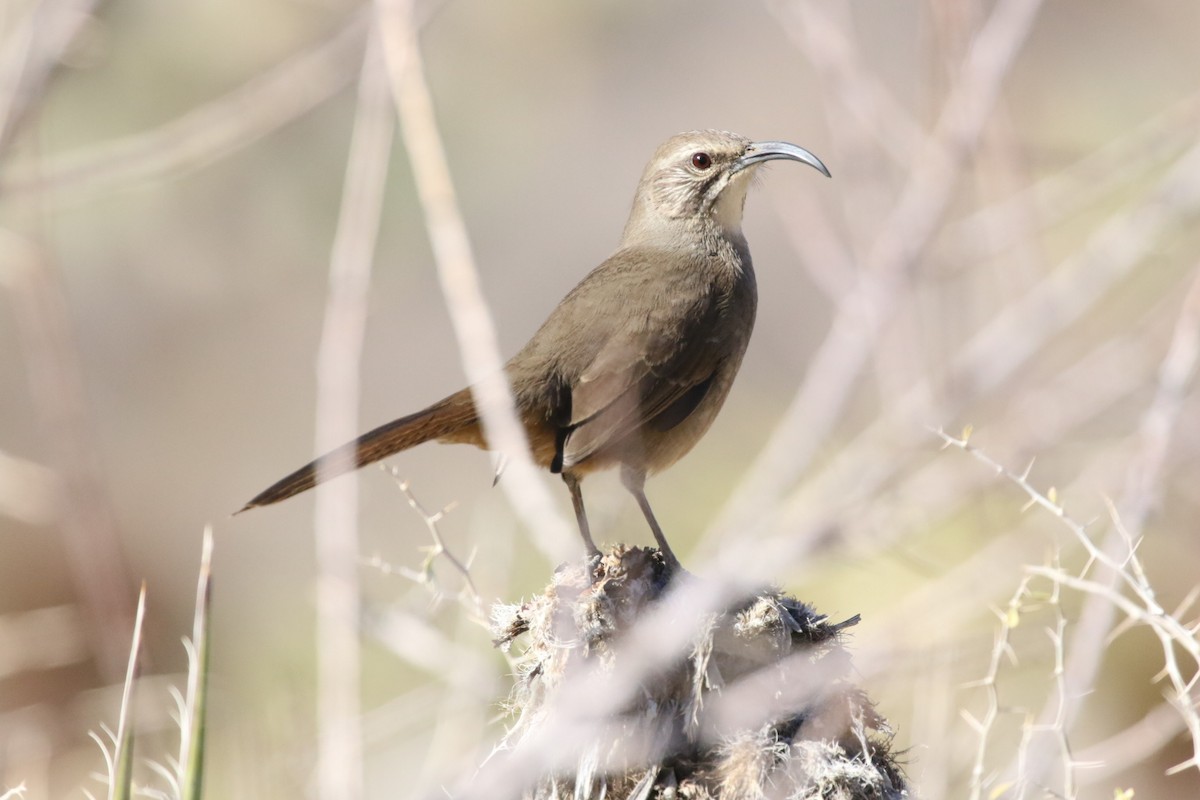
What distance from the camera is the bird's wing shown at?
4074mm

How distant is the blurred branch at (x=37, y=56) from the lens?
3332mm

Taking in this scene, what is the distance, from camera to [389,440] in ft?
12.3

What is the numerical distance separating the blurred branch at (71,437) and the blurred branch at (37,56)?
88 cm

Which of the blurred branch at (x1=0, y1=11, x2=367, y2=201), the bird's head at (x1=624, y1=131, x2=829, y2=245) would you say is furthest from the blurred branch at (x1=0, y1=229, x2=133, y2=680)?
the bird's head at (x1=624, y1=131, x2=829, y2=245)

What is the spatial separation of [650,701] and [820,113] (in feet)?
24.9

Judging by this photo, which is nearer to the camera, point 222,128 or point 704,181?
point 222,128

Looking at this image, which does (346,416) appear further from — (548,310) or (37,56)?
(548,310)

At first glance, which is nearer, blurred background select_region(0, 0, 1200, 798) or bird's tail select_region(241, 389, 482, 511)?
bird's tail select_region(241, 389, 482, 511)

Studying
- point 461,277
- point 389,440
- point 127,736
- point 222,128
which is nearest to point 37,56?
point 222,128

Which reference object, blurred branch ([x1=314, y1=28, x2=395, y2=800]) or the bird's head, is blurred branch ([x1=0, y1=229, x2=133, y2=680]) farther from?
the bird's head

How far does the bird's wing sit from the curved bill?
2.10 feet

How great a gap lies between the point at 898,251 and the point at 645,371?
86cm

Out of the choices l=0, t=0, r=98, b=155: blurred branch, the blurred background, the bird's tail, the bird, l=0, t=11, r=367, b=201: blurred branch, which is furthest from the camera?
l=0, t=11, r=367, b=201: blurred branch

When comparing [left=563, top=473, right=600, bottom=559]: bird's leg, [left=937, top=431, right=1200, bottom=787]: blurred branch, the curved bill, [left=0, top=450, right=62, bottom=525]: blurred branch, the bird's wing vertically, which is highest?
[left=0, top=450, right=62, bottom=525]: blurred branch
